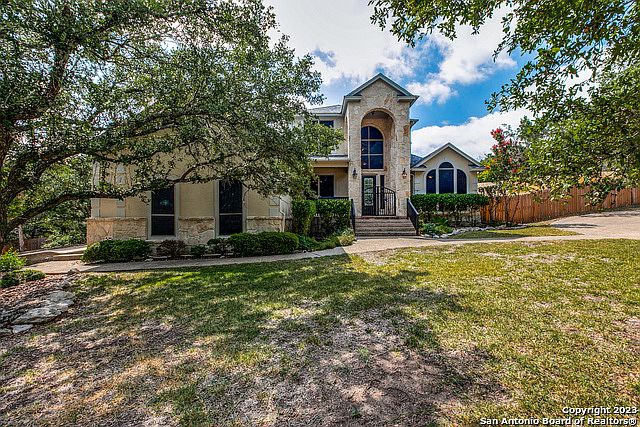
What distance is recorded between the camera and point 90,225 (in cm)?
1015

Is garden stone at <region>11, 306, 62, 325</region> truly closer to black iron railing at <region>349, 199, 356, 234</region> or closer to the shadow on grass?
the shadow on grass

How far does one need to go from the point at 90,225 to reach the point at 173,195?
9.54 feet

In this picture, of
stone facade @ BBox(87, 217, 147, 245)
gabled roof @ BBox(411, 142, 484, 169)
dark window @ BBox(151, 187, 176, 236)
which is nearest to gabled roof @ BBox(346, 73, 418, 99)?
gabled roof @ BBox(411, 142, 484, 169)

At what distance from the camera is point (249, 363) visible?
2.79 metres

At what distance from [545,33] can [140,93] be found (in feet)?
24.5

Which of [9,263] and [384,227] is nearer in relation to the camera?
[9,263]

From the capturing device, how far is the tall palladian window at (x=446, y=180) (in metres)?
18.3

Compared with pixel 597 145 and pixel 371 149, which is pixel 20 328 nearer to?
pixel 597 145

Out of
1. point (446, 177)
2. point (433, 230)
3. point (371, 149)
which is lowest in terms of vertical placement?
point (433, 230)

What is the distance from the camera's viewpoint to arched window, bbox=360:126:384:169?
1773cm

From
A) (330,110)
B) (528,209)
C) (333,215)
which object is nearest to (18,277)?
(333,215)

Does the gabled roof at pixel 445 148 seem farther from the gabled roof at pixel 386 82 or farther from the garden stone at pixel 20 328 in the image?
the garden stone at pixel 20 328

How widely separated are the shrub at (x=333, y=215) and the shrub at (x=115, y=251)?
7.32 meters

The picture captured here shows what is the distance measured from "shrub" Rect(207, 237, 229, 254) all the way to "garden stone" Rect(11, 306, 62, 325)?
4.91m
